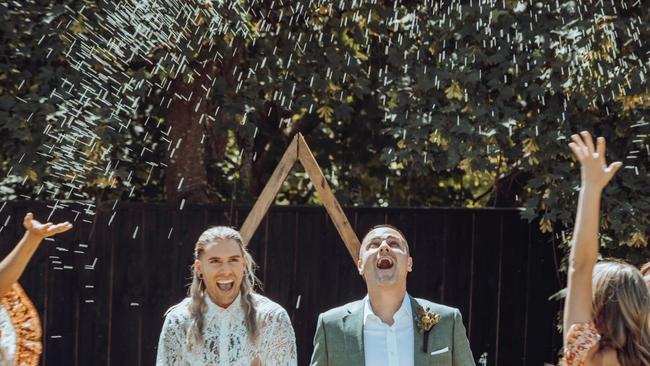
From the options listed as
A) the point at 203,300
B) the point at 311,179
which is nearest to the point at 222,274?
the point at 203,300

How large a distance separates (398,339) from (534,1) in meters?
4.56

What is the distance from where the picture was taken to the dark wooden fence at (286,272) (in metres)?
8.48

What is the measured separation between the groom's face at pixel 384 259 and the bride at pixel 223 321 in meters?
0.46

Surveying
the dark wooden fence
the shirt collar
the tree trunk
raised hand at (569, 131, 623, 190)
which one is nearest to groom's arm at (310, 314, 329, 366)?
the shirt collar

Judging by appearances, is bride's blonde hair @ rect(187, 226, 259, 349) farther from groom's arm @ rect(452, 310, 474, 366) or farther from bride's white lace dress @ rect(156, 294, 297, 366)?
groom's arm @ rect(452, 310, 474, 366)

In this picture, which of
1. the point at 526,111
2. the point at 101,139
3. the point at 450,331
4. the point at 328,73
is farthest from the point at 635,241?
the point at 101,139

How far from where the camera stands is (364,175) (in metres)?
10.1

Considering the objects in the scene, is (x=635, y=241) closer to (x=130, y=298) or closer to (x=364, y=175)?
(x=364, y=175)

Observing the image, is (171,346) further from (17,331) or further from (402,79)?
(402,79)

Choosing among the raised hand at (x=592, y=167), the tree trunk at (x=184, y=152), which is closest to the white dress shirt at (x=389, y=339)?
the raised hand at (x=592, y=167)

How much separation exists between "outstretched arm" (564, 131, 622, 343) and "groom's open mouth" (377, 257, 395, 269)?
126 cm

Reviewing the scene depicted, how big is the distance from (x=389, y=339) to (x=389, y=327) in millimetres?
58

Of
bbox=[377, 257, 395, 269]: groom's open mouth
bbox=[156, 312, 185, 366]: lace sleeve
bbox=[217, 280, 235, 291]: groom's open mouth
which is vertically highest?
bbox=[377, 257, 395, 269]: groom's open mouth

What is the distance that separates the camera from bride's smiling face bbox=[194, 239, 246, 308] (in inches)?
195
